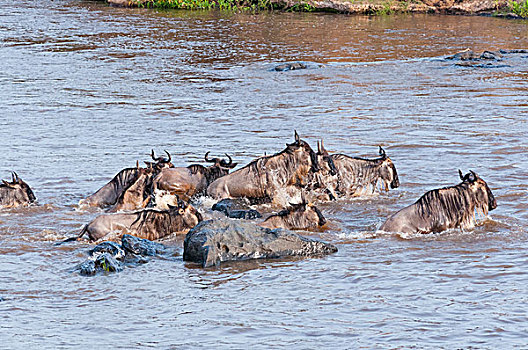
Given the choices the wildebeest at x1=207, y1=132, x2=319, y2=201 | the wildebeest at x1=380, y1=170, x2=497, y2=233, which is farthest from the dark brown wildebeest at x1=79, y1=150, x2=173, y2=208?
the wildebeest at x1=380, y1=170, x2=497, y2=233

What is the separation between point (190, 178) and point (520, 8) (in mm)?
22656

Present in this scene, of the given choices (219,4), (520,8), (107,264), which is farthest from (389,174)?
(219,4)

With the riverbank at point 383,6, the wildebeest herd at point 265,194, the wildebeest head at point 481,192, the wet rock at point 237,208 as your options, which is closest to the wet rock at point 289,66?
the wildebeest herd at point 265,194

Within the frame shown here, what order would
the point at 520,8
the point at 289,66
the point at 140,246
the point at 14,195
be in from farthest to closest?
the point at 520,8, the point at 289,66, the point at 14,195, the point at 140,246

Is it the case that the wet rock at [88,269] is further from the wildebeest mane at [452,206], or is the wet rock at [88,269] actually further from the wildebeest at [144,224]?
the wildebeest mane at [452,206]

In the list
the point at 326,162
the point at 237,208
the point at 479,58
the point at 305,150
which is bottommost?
the point at 237,208

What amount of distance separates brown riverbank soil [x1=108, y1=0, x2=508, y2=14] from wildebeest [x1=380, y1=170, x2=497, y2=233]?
2358 cm

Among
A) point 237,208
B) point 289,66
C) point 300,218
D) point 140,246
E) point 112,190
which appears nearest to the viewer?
point 140,246

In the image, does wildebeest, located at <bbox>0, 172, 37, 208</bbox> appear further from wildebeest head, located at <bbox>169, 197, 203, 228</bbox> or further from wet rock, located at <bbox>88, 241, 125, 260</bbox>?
wet rock, located at <bbox>88, 241, 125, 260</bbox>

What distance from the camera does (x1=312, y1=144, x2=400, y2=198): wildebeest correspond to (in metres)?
8.69

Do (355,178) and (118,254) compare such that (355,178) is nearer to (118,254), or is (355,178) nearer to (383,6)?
(118,254)

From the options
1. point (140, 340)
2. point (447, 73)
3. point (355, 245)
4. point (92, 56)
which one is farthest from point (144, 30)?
point (140, 340)

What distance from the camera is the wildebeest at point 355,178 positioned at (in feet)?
28.5

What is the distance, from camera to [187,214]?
7.42m
